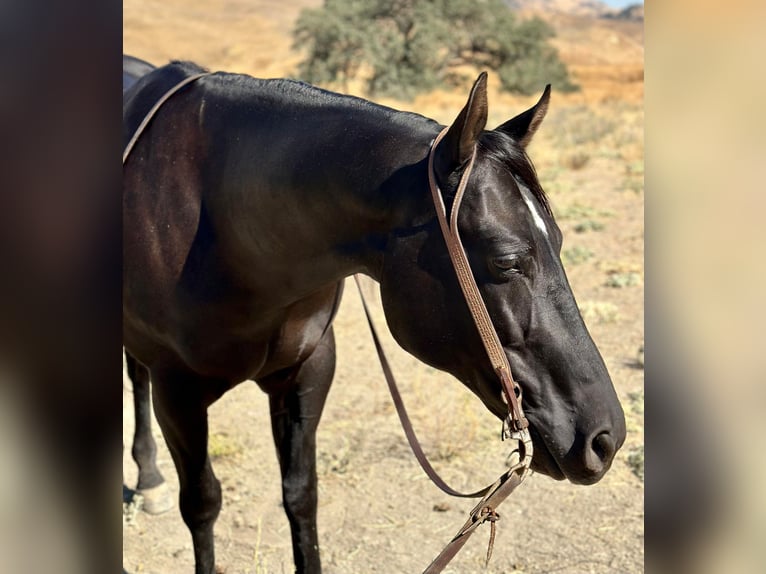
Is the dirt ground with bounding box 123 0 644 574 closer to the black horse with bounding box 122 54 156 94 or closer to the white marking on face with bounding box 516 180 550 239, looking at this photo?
the black horse with bounding box 122 54 156 94

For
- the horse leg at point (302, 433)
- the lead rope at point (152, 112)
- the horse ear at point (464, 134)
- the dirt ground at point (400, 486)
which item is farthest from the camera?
the dirt ground at point (400, 486)

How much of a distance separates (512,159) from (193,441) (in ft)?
4.91

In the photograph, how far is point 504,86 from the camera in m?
25.9

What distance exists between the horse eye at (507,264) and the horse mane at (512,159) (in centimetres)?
17

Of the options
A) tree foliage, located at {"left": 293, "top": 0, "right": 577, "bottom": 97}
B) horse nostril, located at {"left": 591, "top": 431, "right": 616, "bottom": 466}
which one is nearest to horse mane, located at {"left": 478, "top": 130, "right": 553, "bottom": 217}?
horse nostril, located at {"left": 591, "top": 431, "right": 616, "bottom": 466}

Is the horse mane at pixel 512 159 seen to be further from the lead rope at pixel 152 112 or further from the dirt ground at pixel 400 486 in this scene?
the dirt ground at pixel 400 486

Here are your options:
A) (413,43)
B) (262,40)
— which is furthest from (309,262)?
(262,40)

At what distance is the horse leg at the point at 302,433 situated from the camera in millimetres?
2727

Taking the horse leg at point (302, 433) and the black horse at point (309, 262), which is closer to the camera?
the black horse at point (309, 262)

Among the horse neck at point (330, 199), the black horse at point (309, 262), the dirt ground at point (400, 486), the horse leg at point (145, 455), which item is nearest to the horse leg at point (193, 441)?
the black horse at point (309, 262)

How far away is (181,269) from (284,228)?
1.34 feet

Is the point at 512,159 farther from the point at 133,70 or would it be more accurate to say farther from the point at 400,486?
the point at 133,70

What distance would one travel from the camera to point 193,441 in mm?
2617
